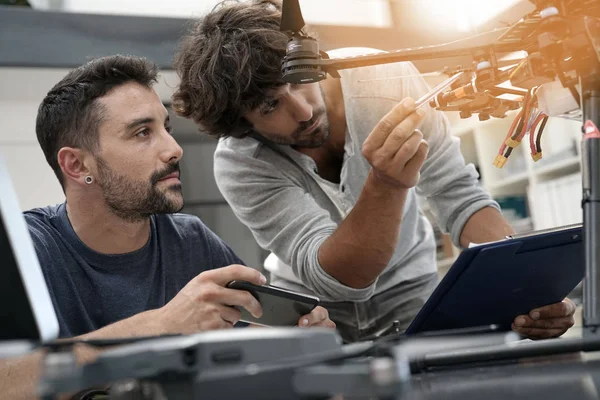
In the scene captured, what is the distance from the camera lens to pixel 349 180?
1544 millimetres

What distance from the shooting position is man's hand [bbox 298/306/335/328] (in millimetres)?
1101

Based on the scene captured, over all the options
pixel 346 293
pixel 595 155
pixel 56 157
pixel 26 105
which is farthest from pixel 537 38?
pixel 26 105

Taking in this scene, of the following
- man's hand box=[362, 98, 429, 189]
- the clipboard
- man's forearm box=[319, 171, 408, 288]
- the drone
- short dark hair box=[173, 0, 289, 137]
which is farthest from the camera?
short dark hair box=[173, 0, 289, 137]

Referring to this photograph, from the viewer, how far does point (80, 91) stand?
148cm

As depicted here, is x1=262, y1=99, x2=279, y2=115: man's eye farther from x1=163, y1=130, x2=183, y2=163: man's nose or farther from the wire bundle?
the wire bundle

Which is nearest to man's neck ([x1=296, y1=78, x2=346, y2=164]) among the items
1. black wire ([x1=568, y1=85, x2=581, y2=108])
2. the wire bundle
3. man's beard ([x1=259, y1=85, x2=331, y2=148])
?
man's beard ([x1=259, y1=85, x2=331, y2=148])

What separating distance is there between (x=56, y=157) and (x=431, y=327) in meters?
0.98

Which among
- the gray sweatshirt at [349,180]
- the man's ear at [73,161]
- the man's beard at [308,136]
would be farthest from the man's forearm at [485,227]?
the man's ear at [73,161]

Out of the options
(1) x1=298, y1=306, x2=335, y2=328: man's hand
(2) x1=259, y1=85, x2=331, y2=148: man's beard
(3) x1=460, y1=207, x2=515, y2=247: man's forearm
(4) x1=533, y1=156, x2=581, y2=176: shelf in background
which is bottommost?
(4) x1=533, y1=156, x2=581, y2=176: shelf in background

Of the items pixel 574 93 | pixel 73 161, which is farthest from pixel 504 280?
pixel 73 161

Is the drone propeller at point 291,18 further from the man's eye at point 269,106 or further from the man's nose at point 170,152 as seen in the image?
the man's nose at point 170,152

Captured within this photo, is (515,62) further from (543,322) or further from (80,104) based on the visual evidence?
(80,104)

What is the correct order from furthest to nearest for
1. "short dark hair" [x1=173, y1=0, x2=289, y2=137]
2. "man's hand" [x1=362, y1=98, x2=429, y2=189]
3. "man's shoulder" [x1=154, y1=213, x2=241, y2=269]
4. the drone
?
1. "man's shoulder" [x1=154, y1=213, x2=241, y2=269]
2. "short dark hair" [x1=173, y1=0, x2=289, y2=137]
3. "man's hand" [x1=362, y1=98, x2=429, y2=189]
4. the drone

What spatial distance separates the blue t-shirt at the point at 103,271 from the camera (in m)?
1.26
